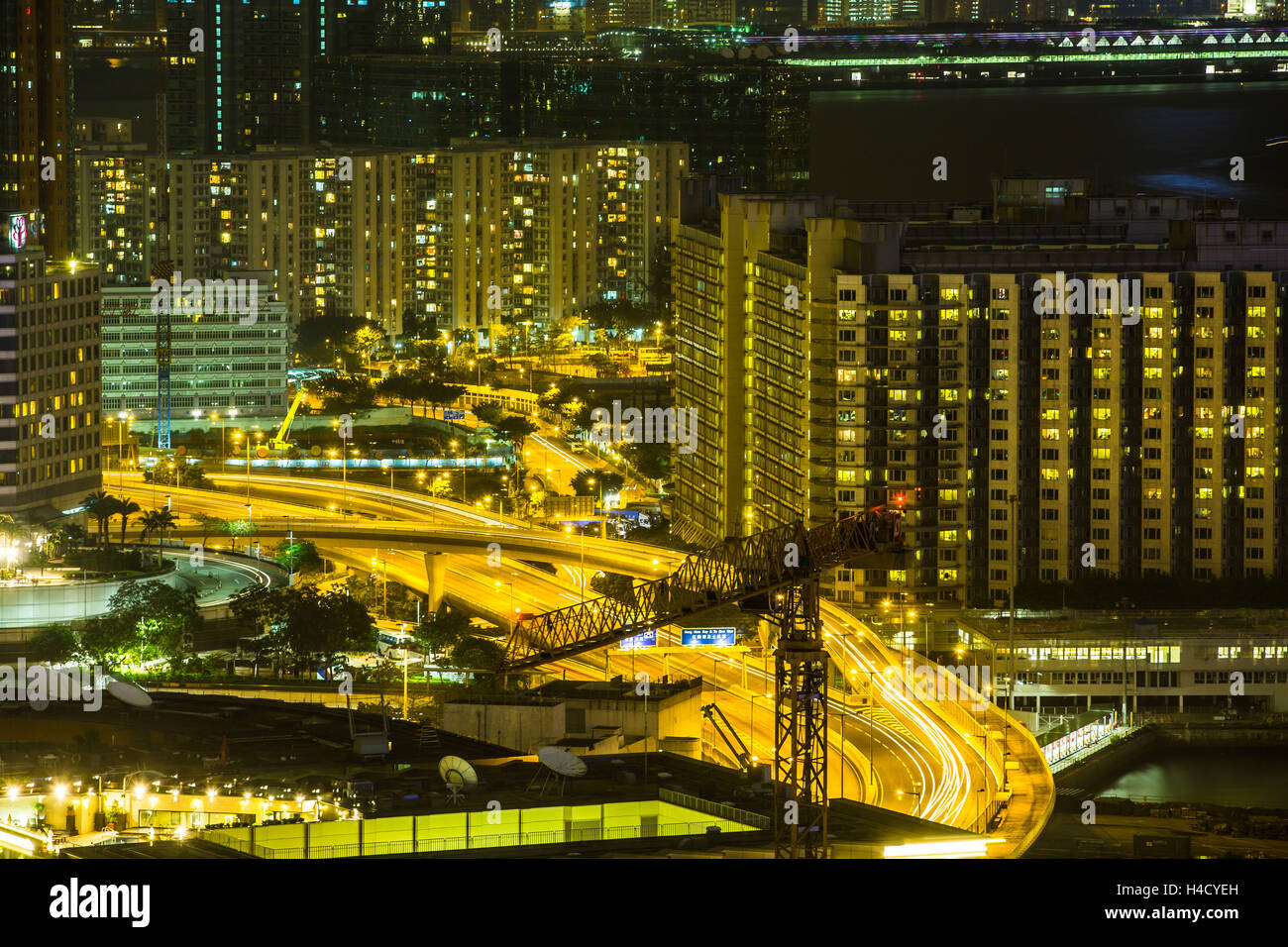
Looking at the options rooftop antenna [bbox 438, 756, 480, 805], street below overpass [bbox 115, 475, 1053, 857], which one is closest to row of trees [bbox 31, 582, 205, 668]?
street below overpass [bbox 115, 475, 1053, 857]

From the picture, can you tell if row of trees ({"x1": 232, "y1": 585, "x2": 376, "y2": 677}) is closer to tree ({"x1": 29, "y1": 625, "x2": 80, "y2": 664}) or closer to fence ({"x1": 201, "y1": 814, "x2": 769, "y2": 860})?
tree ({"x1": 29, "y1": 625, "x2": 80, "y2": 664})

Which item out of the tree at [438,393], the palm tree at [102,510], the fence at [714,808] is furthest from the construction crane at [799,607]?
the tree at [438,393]

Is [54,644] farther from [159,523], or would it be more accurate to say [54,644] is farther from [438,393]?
[438,393]
